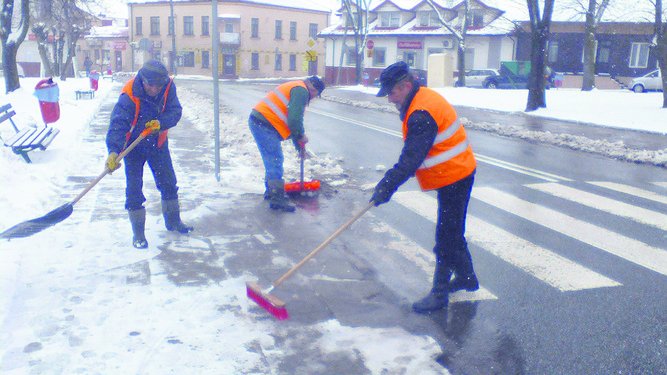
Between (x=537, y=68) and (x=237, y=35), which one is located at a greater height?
(x=237, y=35)

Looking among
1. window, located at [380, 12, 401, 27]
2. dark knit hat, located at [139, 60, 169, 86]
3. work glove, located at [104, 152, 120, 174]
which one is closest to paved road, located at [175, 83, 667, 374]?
work glove, located at [104, 152, 120, 174]

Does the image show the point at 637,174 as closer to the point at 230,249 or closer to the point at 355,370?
the point at 230,249

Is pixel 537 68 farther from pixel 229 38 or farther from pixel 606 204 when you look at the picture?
pixel 229 38

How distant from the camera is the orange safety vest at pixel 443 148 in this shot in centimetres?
400

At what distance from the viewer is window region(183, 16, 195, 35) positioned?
63.8 metres

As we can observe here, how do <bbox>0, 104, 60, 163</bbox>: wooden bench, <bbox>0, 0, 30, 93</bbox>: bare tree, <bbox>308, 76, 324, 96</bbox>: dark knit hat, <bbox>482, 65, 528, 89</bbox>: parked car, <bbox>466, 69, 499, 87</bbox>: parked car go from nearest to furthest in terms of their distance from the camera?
<bbox>308, 76, 324, 96</bbox>: dark knit hat < <bbox>0, 104, 60, 163</bbox>: wooden bench < <bbox>0, 0, 30, 93</bbox>: bare tree < <bbox>482, 65, 528, 89</bbox>: parked car < <bbox>466, 69, 499, 87</bbox>: parked car

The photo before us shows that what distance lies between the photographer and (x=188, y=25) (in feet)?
211

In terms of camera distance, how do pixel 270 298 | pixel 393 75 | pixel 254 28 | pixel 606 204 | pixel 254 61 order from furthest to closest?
pixel 254 61 < pixel 254 28 < pixel 606 204 < pixel 270 298 < pixel 393 75

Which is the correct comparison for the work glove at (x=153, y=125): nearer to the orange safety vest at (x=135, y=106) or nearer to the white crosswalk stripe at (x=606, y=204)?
the orange safety vest at (x=135, y=106)

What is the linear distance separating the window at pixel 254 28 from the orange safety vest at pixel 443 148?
202 ft

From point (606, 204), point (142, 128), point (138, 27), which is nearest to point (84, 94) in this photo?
point (142, 128)

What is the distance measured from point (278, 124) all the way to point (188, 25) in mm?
60785

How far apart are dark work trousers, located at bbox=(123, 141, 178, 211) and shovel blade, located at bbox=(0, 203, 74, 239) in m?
0.51

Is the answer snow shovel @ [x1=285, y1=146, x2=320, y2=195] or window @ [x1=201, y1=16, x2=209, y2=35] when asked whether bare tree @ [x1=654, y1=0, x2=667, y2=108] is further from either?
window @ [x1=201, y1=16, x2=209, y2=35]
